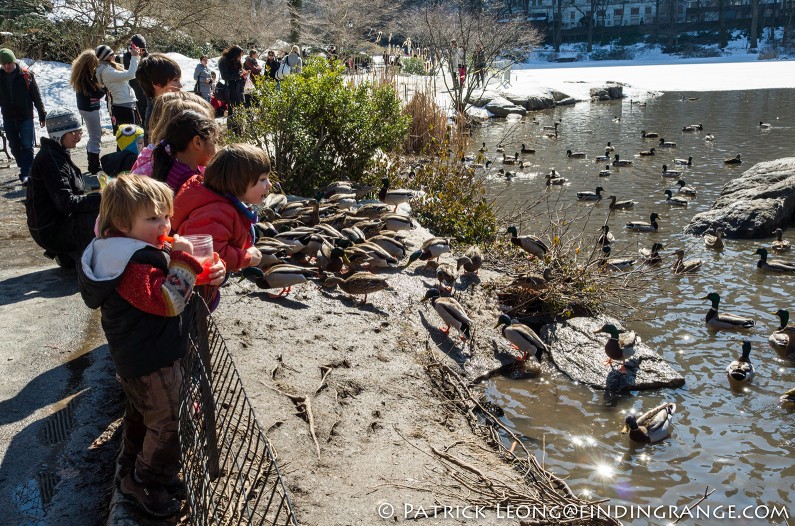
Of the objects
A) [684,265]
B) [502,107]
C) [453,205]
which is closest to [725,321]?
[684,265]

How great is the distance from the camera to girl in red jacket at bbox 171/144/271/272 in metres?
3.83

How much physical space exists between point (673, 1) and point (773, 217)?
229 feet

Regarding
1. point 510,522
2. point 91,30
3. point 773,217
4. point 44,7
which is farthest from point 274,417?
point 44,7

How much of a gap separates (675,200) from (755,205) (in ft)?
6.57

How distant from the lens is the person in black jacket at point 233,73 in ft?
48.9

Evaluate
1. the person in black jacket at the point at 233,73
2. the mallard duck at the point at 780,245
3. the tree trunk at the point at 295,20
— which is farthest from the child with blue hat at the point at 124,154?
the tree trunk at the point at 295,20

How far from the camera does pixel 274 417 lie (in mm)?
4559

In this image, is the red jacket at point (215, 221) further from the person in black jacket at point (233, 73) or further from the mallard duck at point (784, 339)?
the person in black jacket at point (233, 73)

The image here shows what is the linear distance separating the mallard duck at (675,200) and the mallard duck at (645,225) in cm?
195

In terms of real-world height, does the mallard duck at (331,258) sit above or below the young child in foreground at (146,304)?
below

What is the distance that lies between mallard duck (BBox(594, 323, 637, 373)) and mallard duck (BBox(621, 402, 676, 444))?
89cm

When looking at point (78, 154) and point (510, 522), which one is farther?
point (78, 154)

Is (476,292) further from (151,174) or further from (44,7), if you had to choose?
(44,7)

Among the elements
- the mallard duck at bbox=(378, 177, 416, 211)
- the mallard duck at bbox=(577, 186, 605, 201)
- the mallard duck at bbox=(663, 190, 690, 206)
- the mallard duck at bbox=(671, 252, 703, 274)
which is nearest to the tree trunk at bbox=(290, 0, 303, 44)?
the mallard duck at bbox=(577, 186, 605, 201)
